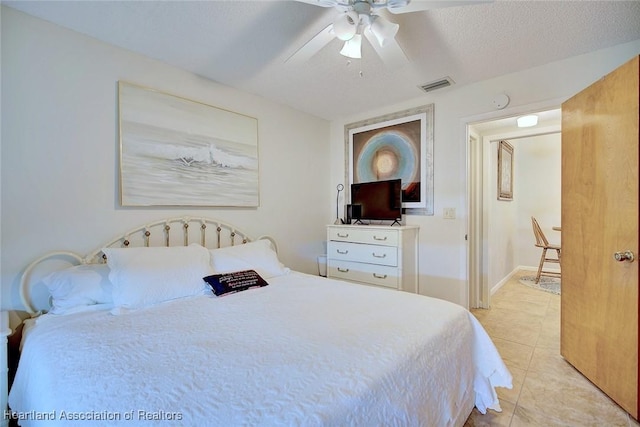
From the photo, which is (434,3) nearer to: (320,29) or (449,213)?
(320,29)

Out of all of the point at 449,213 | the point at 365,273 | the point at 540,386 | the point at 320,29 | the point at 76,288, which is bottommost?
the point at 540,386

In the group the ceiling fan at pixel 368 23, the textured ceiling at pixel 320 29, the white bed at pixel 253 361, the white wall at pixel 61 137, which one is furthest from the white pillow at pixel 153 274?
the ceiling fan at pixel 368 23

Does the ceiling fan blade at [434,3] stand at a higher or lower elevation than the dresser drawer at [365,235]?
higher

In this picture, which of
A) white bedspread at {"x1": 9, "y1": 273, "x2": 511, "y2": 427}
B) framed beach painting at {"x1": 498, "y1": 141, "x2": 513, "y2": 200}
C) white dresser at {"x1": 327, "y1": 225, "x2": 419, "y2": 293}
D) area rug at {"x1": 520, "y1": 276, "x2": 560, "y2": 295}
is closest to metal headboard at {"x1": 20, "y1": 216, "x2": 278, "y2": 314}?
white bedspread at {"x1": 9, "y1": 273, "x2": 511, "y2": 427}

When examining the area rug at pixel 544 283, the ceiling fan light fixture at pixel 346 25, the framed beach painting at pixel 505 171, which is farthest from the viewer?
the framed beach painting at pixel 505 171

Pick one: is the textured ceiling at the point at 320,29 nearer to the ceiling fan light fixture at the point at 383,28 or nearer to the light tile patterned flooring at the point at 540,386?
the ceiling fan light fixture at the point at 383,28

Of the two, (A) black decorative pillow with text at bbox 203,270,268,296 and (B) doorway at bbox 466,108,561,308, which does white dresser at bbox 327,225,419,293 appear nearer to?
(B) doorway at bbox 466,108,561,308

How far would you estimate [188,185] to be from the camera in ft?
7.76

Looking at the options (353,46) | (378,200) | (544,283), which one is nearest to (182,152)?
(353,46)

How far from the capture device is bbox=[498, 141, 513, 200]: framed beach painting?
168 inches

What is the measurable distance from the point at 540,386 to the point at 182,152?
3.14 metres

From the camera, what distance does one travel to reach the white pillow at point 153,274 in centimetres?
165

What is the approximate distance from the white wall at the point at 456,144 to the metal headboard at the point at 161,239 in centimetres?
169

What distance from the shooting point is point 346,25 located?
56.1 inches
